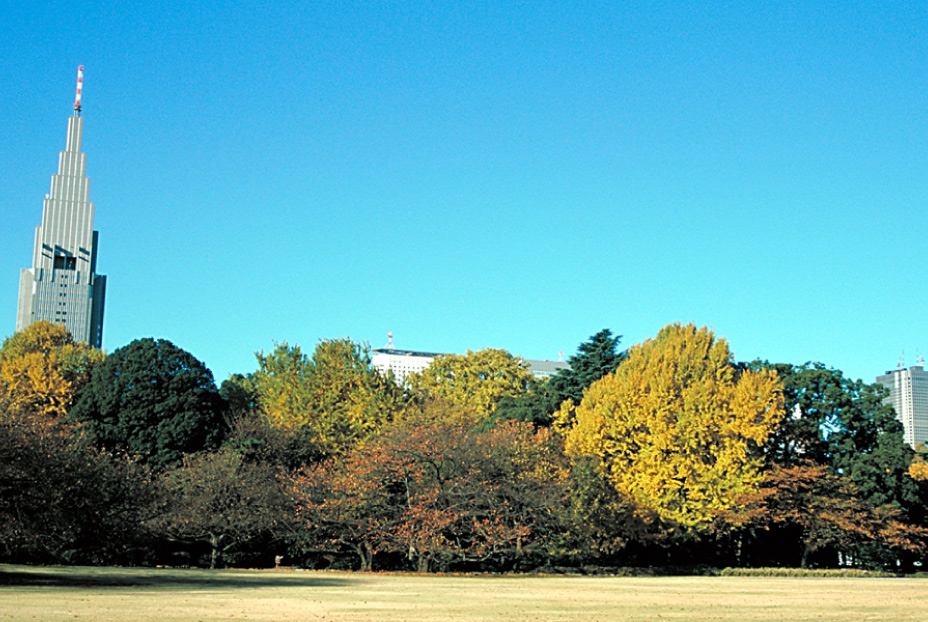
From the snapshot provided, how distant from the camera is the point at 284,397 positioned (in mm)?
56750

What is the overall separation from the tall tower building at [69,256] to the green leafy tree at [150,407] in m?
136

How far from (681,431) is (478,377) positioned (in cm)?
3476

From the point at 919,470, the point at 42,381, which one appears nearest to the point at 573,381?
the point at 919,470

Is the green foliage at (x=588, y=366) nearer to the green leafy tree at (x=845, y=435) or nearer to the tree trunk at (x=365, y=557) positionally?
the green leafy tree at (x=845, y=435)

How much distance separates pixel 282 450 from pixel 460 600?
1150 inches

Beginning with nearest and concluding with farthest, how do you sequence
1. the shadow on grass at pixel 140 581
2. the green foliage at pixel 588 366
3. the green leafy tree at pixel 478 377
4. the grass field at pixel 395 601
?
the grass field at pixel 395 601 < the shadow on grass at pixel 140 581 < the green foliage at pixel 588 366 < the green leafy tree at pixel 478 377

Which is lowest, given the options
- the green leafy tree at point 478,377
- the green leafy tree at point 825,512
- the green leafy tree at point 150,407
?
the green leafy tree at point 825,512

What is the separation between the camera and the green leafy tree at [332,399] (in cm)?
5406

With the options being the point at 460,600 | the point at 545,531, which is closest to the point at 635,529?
the point at 545,531

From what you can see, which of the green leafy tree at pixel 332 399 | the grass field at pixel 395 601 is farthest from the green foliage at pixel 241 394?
the grass field at pixel 395 601

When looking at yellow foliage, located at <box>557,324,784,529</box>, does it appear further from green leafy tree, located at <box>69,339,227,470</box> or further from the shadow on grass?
green leafy tree, located at <box>69,339,227,470</box>

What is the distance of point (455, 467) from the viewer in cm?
4162

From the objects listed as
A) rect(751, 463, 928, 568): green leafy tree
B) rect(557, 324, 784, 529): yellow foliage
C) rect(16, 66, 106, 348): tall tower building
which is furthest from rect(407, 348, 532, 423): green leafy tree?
rect(16, 66, 106, 348): tall tower building

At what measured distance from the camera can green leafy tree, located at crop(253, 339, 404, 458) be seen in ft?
177
